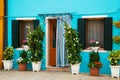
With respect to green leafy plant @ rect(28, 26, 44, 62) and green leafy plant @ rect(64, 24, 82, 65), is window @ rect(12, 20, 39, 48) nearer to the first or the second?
green leafy plant @ rect(28, 26, 44, 62)

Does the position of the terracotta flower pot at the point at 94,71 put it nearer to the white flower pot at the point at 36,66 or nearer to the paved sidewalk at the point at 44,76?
the paved sidewalk at the point at 44,76

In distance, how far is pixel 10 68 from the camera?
15461 mm

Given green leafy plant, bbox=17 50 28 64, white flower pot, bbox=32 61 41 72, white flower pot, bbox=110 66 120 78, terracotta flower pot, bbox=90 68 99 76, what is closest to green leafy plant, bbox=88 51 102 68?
terracotta flower pot, bbox=90 68 99 76

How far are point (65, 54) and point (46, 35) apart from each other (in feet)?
4.55

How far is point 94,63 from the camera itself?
1334cm

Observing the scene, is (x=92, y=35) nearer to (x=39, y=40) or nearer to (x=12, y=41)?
(x=39, y=40)

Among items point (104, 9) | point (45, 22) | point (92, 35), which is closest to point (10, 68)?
point (45, 22)

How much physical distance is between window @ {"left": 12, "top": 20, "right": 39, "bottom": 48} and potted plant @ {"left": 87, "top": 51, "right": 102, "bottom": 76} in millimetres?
3545

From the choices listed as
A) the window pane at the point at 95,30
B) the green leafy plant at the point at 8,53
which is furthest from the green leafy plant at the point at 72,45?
the green leafy plant at the point at 8,53

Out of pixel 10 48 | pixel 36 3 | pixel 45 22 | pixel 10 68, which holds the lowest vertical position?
pixel 10 68

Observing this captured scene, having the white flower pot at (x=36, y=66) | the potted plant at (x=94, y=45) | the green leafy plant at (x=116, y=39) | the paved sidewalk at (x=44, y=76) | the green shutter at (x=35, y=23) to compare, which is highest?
the green shutter at (x=35, y=23)

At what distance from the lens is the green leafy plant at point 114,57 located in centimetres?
1290

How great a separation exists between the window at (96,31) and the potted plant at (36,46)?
1.90 metres

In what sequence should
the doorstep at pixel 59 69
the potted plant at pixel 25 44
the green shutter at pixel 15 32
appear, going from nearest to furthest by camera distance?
1. the doorstep at pixel 59 69
2. the potted plant at pixel 25 44
3. the green shutter at pixel 15 32
